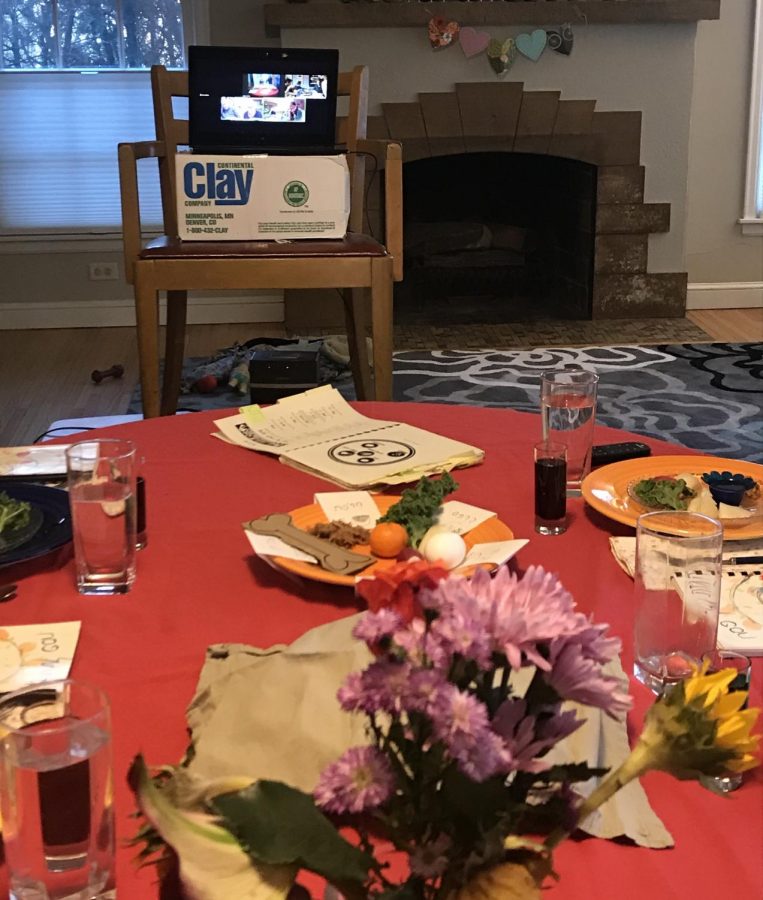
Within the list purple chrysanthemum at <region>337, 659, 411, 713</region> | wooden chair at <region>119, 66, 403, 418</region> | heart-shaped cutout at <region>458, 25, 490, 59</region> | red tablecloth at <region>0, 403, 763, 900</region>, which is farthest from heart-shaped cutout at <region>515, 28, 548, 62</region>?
purple chrysanthemum at <region>337, 659, 411, 713</region>

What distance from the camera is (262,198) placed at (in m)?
2.56

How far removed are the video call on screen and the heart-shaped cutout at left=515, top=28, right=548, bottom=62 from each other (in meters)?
1.58

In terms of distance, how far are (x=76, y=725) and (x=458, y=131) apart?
3907 millimetres

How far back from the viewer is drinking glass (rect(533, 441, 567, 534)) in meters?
1.05

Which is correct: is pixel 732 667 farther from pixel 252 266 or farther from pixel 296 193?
pixel 296 193

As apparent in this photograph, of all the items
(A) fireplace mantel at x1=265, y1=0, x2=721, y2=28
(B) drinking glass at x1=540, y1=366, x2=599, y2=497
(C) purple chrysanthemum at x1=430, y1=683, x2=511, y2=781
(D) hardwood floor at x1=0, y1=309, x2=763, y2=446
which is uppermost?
(A) fireplace mantel at x1=265, y1=0, x2=721, y2=28

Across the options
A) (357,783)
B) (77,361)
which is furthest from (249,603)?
(77,361)

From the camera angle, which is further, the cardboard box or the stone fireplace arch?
the stone fireplace arch

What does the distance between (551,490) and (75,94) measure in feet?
12.1

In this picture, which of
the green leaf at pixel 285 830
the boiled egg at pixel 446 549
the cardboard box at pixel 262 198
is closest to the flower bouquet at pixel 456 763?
the green leaf at pixel 285 830

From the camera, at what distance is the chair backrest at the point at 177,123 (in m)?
2.83

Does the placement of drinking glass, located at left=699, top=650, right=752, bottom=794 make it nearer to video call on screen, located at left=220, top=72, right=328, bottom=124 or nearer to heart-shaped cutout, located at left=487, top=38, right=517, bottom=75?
video call on screen, located at left=220, top=72, right=328, bottom=124

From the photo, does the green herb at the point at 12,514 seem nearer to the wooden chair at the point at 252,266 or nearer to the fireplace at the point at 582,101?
the wooden chair at the point at 252,266

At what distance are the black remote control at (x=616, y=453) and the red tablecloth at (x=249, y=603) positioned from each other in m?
0.05
